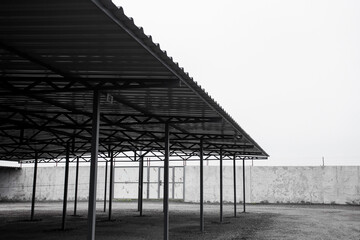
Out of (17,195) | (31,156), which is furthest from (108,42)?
(17,195)

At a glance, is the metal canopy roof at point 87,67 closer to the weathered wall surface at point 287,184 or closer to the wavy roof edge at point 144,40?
the wavy roof edge at point 144,40

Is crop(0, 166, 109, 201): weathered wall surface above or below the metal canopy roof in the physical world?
below

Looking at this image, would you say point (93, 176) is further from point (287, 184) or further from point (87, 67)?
point (287, 184)

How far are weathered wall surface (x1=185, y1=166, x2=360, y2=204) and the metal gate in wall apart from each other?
1.33m

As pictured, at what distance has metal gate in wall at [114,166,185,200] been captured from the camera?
43812mm

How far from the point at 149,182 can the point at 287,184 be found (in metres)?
14.5

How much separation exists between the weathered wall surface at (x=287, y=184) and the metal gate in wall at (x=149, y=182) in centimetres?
133

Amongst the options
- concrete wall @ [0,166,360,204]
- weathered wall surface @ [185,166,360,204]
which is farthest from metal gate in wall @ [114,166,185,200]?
weathered wall surface @ [185,166,360,204]

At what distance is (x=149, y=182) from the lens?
145 feet

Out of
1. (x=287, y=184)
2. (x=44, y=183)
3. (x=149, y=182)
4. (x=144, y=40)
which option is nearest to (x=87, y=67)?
(x=144, y=40)

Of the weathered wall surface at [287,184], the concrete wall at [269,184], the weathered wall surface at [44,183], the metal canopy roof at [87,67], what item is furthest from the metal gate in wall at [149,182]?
the metal canopy roof at [87,67]

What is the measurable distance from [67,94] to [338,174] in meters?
33.4

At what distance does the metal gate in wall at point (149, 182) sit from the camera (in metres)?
43.8

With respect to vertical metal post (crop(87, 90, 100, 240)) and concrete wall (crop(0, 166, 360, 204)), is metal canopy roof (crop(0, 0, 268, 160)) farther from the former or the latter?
concrete wall (crop(0, 166, 360, 204))
